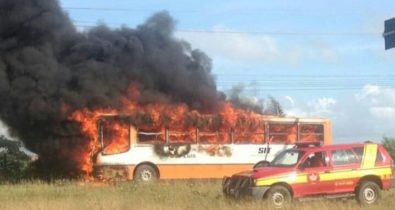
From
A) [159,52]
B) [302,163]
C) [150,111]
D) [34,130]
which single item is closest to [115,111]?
[150,111]

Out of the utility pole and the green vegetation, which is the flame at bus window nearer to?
the green vegetation

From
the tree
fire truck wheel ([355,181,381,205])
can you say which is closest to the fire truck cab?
fire truck wheel ([355,181,381,205])

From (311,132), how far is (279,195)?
10575mm

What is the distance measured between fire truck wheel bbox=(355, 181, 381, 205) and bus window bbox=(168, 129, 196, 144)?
28.6ft

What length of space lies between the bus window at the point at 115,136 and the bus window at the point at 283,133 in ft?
18.1

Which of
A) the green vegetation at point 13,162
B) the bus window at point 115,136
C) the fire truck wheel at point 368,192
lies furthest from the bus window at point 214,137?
the fire truck wheel at point 368,192

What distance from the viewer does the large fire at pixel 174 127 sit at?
2261cm

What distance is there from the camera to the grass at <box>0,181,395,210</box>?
46.7 feet

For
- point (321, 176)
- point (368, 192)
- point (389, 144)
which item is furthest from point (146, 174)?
point (389, 144)

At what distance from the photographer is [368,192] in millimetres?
15688

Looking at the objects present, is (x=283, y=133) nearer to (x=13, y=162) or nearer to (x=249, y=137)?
(x=249, y=137)

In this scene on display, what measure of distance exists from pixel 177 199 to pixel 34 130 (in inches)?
422

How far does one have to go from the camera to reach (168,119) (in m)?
23.5

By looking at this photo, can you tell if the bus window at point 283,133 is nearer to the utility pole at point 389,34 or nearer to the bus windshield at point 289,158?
the bus windshield at point 289,158
